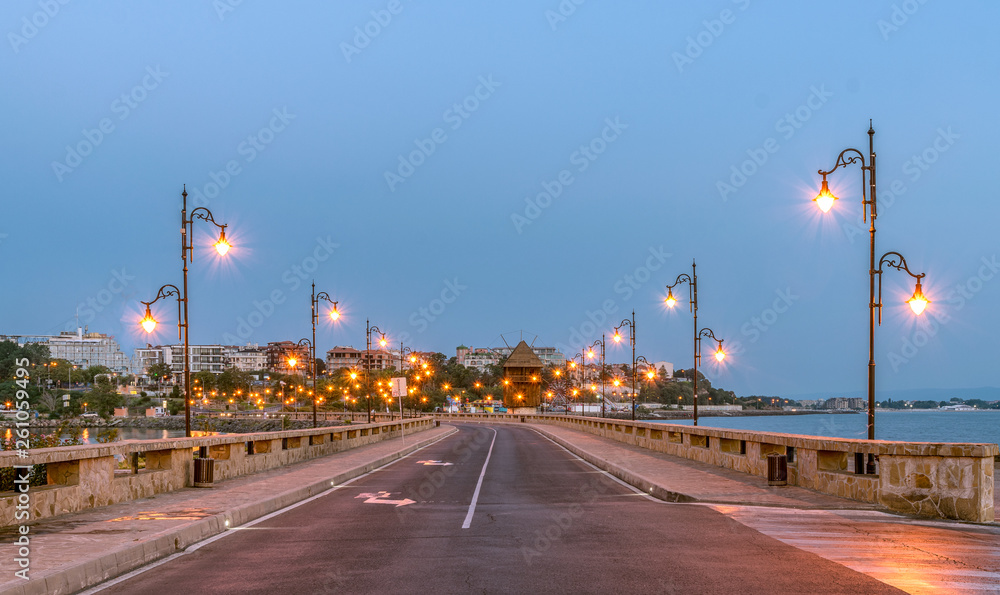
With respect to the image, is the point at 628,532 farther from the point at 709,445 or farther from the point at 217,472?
the point at 709,445

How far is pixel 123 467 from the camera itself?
19625mm

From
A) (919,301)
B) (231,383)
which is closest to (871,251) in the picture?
(919,301)

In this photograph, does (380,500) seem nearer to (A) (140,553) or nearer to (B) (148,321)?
(A) (140,553)

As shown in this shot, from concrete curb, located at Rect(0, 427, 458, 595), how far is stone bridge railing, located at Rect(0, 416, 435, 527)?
2589mm

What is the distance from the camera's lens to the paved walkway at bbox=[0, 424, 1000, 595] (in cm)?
862

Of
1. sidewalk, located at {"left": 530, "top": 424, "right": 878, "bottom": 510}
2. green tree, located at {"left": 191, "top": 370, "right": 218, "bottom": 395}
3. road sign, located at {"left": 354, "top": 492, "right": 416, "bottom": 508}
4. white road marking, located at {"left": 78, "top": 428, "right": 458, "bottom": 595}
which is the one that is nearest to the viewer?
white road marking, located at {"left": 78, "top": 428, "right": 458, "bottom": 595}

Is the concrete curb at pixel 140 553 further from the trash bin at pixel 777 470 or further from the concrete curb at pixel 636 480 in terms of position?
the trash bin at pixel 777 470

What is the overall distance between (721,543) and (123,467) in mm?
15429

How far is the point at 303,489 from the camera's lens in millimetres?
17703

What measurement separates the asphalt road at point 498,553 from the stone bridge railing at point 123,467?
3.09 m

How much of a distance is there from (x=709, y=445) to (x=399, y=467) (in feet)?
35.1

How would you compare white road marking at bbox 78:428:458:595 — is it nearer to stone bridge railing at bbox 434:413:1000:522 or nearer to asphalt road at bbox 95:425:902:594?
asphalt road at bbox 95:425:902:594

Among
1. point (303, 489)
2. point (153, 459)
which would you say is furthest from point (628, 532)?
point (153, 459)

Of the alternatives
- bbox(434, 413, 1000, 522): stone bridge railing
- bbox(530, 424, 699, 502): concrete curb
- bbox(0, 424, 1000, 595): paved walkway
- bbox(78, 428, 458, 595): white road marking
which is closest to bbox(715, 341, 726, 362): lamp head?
bbox(530, 424, 699, 502): concrete curb
